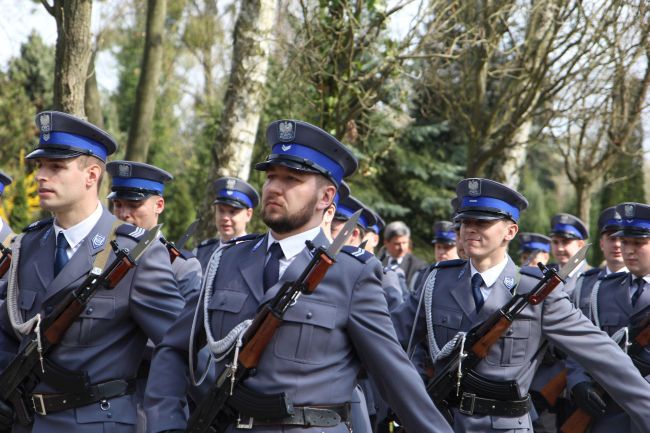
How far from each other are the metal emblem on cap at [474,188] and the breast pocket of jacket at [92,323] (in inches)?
91.6

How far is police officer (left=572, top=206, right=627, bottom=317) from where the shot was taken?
712 centimetres

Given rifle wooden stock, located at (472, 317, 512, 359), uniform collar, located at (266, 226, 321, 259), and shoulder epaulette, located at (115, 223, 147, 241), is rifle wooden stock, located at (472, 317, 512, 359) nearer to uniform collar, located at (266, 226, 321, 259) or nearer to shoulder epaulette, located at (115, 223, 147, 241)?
uniform collar, located at (266, 226, 321, 259)

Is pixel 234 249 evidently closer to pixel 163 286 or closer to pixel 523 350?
pixel 163 286

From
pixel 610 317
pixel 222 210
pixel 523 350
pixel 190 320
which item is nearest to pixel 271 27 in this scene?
pixel 222 210

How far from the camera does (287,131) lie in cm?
385

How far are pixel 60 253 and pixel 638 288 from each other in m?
4.07

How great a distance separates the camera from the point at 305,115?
48.5ft

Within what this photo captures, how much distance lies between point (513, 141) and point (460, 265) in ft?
32.9

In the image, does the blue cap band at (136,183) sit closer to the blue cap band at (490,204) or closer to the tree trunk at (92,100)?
the blue cap band at (490,204)

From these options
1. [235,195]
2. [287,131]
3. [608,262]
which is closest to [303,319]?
[287,131]

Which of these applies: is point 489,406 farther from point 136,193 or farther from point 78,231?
point 136,193

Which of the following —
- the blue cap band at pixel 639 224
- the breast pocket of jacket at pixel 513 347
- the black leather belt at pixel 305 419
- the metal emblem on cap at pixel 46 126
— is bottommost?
the black leather belt at pixel 305 419

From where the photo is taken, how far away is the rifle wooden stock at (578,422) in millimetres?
6047

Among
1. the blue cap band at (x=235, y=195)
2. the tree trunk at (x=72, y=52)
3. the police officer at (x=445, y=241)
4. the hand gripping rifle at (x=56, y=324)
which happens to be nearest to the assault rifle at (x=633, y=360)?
the hand gripping rifle at (x=56, y=324)
